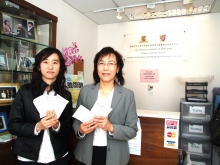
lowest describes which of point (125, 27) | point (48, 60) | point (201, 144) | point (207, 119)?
point (201, 144)

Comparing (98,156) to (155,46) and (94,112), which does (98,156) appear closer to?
(94,112)

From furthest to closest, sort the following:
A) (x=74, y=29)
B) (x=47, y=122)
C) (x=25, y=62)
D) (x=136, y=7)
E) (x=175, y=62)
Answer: (x=175, y=62)
(x=74, y=29)
(x=136, y=7)
(x=25, y=62)
(x=47, y=122)

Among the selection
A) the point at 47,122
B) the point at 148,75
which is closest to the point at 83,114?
the point at 47,122

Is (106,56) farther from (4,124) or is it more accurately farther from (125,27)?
(125,27)

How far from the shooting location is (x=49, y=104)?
3.54ft

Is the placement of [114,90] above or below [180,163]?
above

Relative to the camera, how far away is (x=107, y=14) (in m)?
2.92

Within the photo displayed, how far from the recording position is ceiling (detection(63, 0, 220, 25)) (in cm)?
241

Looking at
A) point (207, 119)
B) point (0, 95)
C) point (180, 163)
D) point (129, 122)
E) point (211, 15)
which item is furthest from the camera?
point (211, 15)

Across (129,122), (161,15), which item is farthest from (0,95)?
(161,15)

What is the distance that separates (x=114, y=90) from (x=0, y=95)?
885mm

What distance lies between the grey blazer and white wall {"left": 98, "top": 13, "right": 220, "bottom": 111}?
199cm

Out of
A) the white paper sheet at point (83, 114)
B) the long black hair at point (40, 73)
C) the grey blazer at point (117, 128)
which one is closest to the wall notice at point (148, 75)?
the grey blazer at point (117, 128)

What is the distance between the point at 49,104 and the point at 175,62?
2486mm
